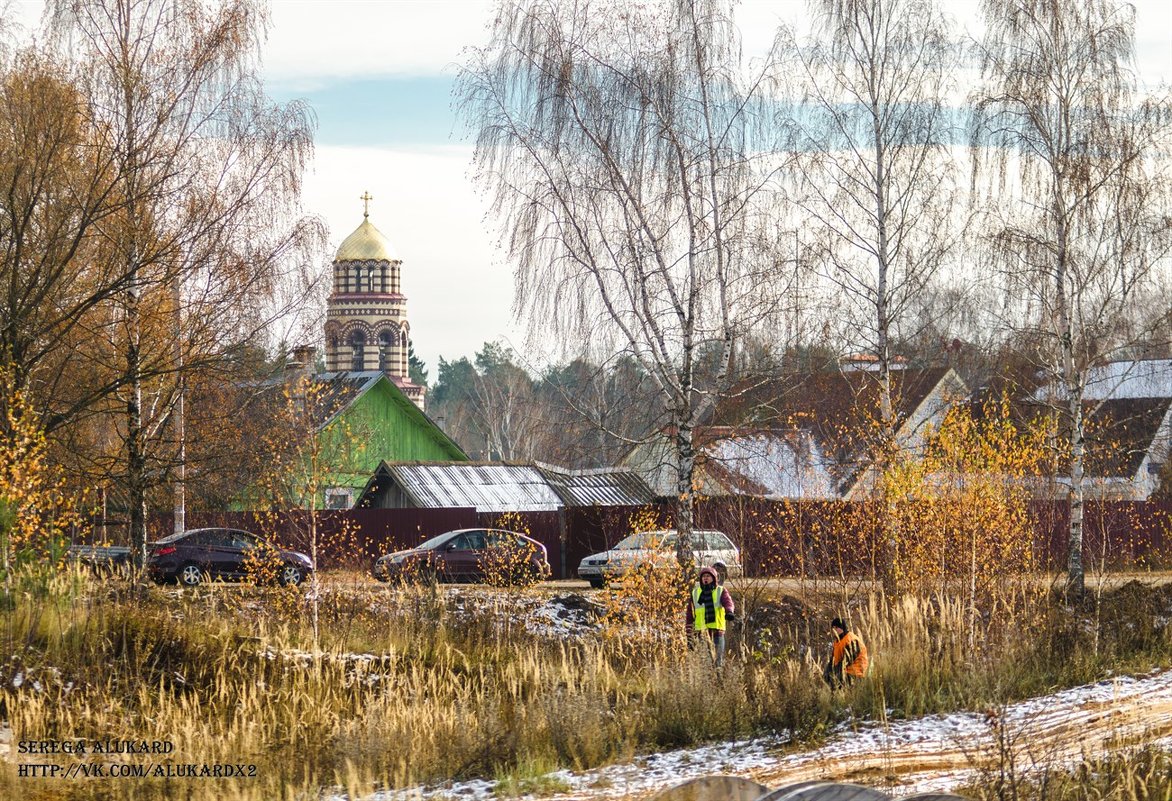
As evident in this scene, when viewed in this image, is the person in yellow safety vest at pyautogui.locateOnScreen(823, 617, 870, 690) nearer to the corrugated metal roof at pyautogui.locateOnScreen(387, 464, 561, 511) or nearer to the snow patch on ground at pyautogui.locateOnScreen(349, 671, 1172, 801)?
the snow patch on ground at pyautogui.locateOnScreen(349, 671, 1172, 801)

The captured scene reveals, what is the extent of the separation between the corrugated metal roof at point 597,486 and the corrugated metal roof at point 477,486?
14.6 inches

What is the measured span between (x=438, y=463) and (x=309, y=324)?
13933mm

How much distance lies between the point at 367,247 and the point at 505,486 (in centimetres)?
5854

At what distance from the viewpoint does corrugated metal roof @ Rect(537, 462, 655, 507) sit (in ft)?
124

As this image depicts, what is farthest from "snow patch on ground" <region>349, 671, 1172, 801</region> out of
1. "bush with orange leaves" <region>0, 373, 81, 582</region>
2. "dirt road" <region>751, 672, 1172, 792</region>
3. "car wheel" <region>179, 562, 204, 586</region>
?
"car wheel" <region>179, 562, 204, 586</region>

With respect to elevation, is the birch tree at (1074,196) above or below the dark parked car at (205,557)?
above

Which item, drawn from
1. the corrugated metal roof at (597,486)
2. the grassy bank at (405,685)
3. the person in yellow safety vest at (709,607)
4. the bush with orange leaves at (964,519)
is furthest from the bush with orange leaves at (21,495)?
the corrugated metal roof at (597,486)

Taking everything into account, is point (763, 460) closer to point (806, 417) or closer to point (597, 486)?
point (597, 486)

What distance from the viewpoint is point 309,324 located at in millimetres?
25219

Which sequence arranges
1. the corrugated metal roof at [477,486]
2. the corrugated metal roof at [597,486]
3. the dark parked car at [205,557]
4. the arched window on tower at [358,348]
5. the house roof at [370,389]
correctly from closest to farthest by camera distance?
1. the dark parked car at [205,557]
2. the corrugated metal roof at [477,486]
3. the corrugated metal roof at [597,486]
4. the house roof at [370,389]
5. the arched window on tower at [358,348]

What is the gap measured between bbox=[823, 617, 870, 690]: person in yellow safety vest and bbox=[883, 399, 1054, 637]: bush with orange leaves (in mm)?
3246

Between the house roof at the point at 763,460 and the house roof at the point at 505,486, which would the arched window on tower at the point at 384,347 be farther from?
the house roof at the point at 505,486

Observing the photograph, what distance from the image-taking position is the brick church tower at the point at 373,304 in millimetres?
90750

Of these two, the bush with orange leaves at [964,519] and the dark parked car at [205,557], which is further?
the dark parked car at [205,557]
